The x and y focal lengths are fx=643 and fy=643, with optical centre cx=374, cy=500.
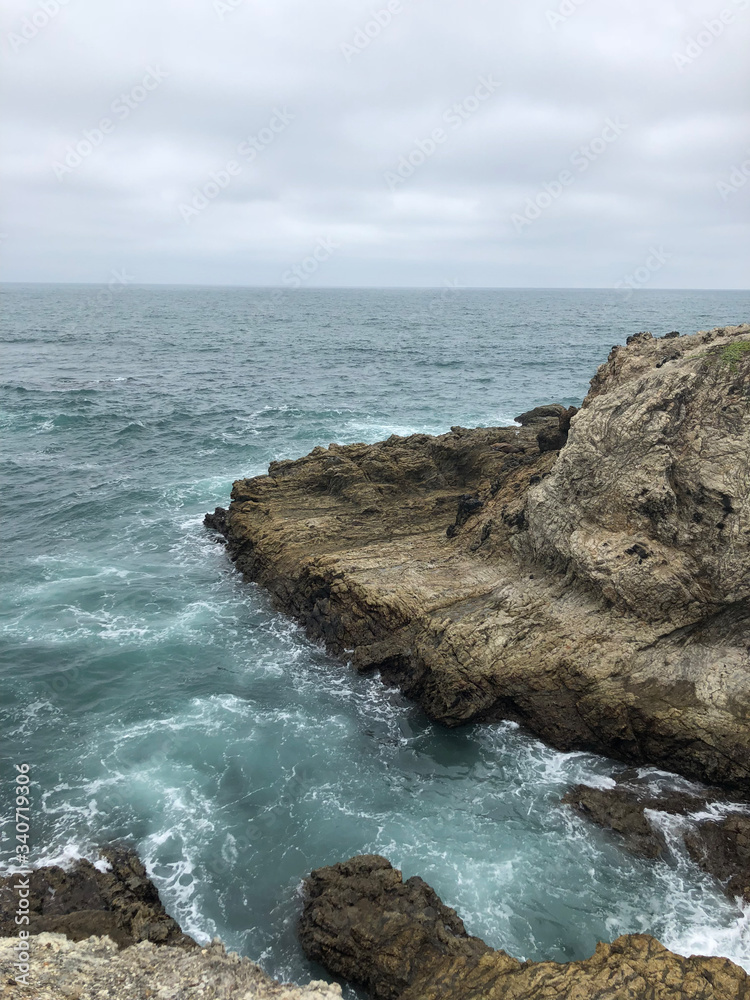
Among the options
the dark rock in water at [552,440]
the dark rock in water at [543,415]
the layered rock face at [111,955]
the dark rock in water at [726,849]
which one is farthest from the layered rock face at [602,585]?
the dark rock in water at [543,415]

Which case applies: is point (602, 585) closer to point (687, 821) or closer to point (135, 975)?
point (687, 821)

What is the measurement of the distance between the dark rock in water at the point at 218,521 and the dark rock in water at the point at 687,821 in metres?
21.7

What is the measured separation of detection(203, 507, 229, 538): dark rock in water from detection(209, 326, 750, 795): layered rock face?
707 centimetres

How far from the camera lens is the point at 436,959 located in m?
12.5

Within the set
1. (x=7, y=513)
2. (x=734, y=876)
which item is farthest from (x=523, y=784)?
(x=7, y=513)

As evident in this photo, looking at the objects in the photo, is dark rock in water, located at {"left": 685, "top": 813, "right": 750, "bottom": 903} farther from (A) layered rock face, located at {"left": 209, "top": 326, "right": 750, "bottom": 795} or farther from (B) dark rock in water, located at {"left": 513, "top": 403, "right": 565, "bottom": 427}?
(B) dark rock in water, located at {"left": 513, "top": 403, "right": 565, "bottom": 427}

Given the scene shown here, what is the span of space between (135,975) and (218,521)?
24.9 meters

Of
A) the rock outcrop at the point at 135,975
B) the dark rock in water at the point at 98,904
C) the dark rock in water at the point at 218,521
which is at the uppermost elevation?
the dark rock in water at the point at 218,521

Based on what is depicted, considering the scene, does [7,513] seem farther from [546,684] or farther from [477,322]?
[477,322]

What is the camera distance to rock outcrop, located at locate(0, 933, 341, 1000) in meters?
10.1

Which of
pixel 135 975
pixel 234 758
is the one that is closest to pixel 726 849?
pixel 234 758

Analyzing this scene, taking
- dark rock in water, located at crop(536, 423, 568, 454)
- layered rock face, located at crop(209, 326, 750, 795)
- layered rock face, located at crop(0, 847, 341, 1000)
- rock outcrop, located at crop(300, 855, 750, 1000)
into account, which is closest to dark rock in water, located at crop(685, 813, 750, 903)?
layered rock face, located at crop(209, 326, 750, 795)

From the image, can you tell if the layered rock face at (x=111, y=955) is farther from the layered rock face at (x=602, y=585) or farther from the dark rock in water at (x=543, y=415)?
the dark rock in water at (x=543, y=415)

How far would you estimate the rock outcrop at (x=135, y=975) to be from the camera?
398 inches
